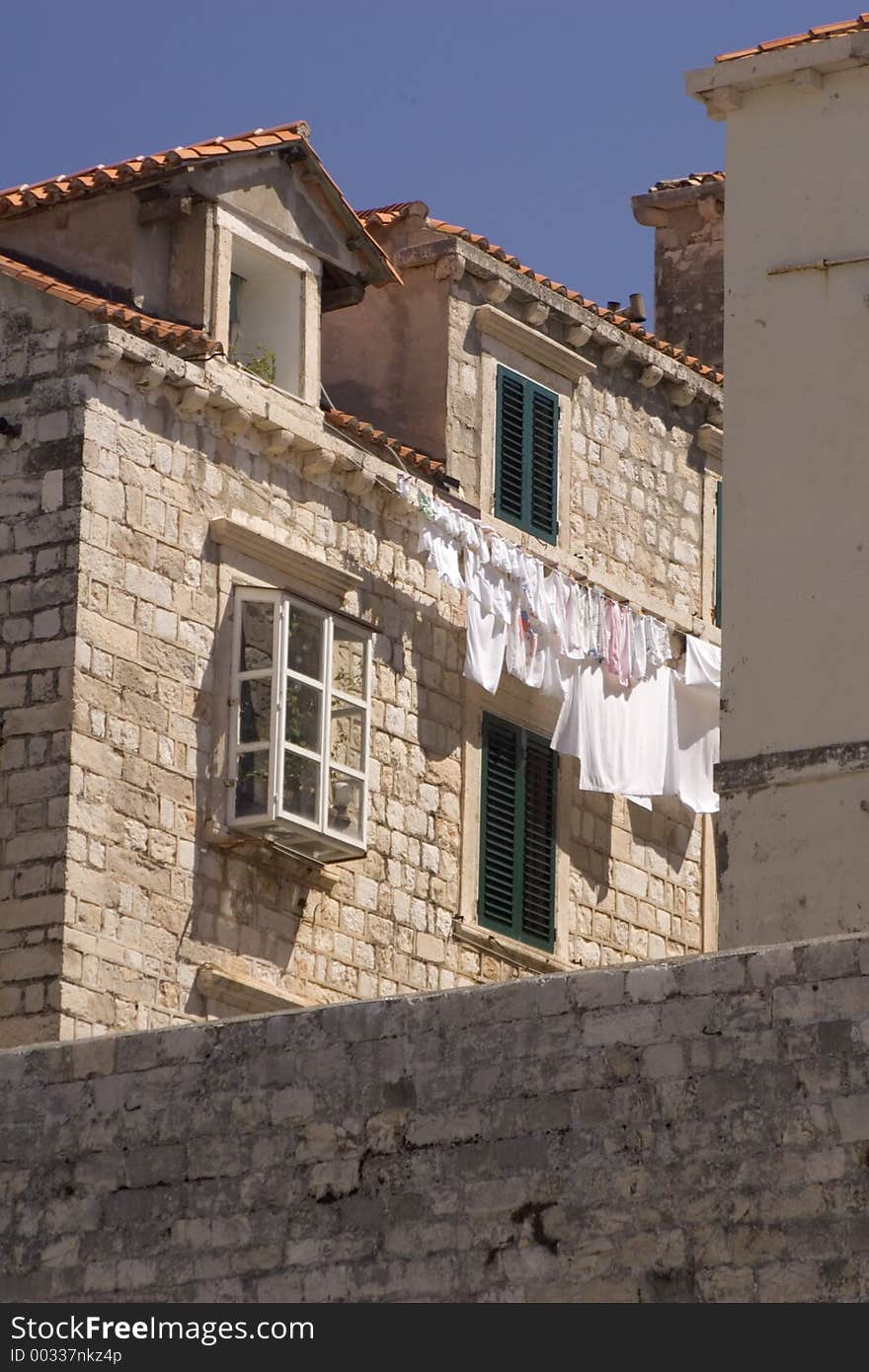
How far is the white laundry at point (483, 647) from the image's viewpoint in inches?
908

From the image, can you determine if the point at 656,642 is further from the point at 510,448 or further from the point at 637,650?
the point at 510,448

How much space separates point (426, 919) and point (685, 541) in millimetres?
5220

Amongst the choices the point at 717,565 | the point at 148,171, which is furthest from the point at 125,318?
the point at 717,565

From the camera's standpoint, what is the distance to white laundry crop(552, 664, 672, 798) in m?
23.9

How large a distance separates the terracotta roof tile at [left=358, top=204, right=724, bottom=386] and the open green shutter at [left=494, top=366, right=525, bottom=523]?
827mm

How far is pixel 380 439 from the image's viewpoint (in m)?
23.2

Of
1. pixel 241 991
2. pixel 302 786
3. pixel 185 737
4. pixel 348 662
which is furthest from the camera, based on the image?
pixel 348 662

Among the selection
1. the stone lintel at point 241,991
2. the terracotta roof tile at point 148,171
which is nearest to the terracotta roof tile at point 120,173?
the terracotta roof tile at point 148,171

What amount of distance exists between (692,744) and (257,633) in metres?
4.70

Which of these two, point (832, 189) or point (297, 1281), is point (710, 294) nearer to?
point (832, 189)

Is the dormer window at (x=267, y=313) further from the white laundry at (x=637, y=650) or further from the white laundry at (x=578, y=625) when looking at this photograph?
the white laundry at (x=637, y=650)

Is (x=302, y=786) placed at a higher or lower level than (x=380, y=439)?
lower

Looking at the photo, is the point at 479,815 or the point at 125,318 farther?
the point at 479,815

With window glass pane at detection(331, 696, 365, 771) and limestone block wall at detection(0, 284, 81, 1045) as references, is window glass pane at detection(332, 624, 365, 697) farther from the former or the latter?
limestone block wall at detection(0, 284, 81, 1045)
